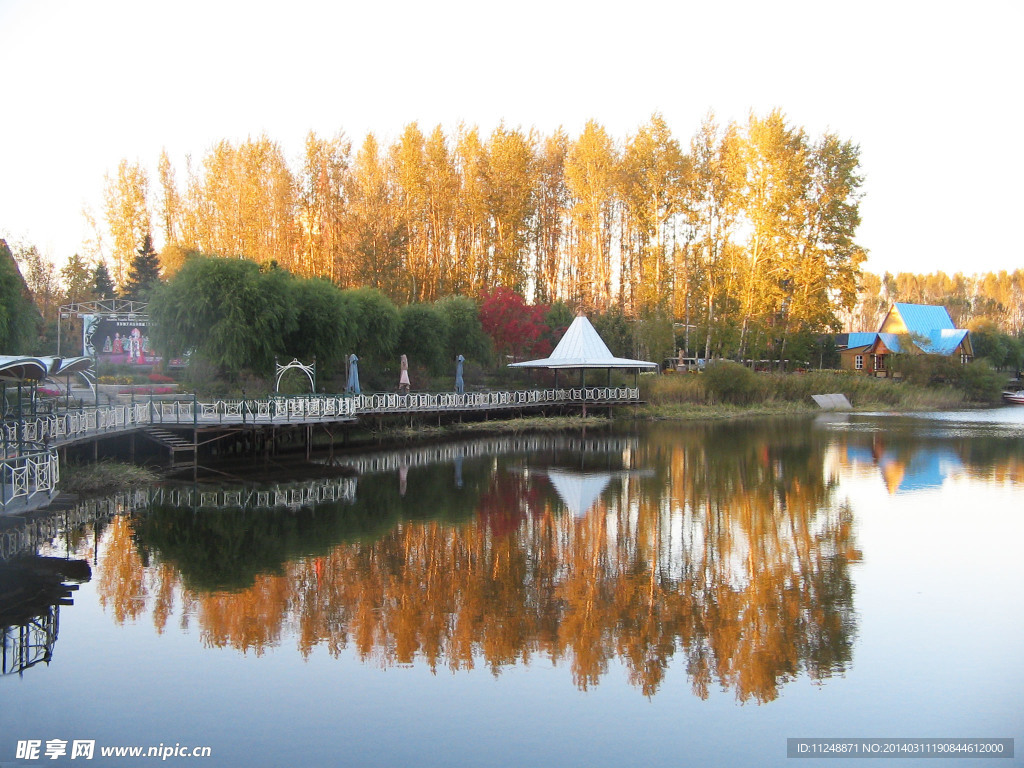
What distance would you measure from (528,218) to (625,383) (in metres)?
9.74

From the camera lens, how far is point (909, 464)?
21.5 metres

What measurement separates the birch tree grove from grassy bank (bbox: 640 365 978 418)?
98.1 inches

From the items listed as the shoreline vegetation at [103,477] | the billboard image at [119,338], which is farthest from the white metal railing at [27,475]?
the billboard image at [119,338]

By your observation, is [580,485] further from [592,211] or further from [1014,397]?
[1014,397]

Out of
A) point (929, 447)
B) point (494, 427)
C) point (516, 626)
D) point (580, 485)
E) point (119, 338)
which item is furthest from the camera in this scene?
point (119, 338)

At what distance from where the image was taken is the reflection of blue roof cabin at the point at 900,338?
51.6m

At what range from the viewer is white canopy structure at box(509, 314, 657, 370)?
3150cm

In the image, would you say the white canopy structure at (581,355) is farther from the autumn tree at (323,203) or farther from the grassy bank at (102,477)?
the grassy bank at (102,477)

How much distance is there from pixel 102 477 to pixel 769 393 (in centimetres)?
3046

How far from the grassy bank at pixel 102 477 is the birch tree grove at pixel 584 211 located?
1940 centimetres

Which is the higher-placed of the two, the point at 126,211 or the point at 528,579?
the point at 126,211

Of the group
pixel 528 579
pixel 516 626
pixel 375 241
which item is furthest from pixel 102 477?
pixel 375 241

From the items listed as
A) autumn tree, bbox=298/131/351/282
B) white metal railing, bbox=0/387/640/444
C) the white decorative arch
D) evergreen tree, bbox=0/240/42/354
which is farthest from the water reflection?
autumn tree, bbox=298/131/351/282

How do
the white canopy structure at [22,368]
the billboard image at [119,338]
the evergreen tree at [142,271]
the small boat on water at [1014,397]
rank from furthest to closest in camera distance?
the small boat on water at [1014,397] → the evergreen tree at [142,271] → the billboard image at [119,338] → the white canopy structure at [22,368]
